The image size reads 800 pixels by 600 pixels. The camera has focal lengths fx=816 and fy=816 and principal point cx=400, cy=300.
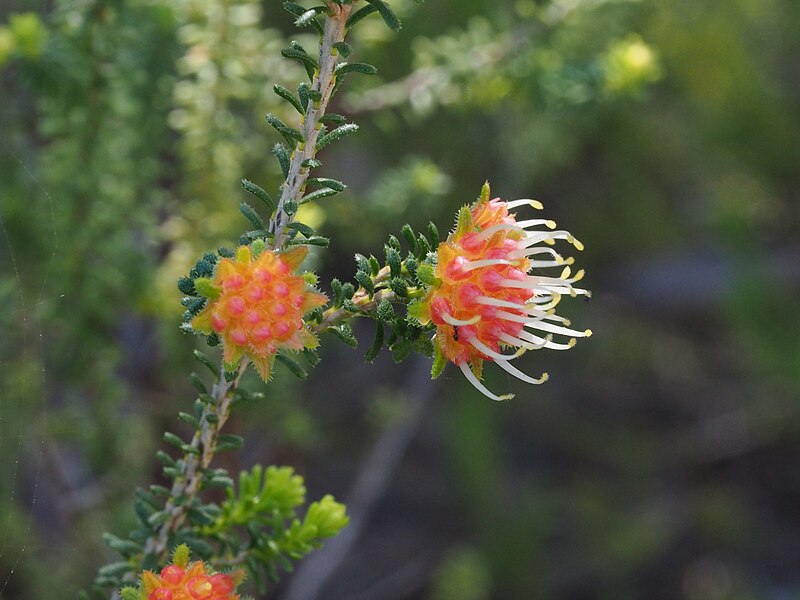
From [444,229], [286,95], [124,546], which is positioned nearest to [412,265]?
[286,95]

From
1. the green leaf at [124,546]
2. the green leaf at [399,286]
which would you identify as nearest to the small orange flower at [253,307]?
the green leaf at [399,286]

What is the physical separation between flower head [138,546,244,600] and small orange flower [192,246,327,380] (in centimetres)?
26

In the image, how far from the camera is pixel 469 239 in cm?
96

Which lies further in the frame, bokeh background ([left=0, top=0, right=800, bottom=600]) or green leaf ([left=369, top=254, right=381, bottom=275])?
bokeh background ([left=0, top=0, right=800, bottom=600])

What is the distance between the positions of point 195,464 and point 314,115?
0.49 metres

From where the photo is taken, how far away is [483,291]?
94cm

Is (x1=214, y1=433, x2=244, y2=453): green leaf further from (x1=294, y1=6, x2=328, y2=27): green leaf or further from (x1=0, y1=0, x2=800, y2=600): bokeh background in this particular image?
(x1=294, y1=6, x2=328, y2=27): green leaf

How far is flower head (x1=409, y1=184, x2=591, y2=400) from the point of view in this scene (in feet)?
3.07

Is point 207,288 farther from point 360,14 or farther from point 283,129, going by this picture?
point 360,14

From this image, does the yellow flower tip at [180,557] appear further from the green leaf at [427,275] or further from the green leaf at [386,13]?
the green leaf at [386,13]

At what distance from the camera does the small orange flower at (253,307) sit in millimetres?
894

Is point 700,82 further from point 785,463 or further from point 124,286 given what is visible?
point 124,286

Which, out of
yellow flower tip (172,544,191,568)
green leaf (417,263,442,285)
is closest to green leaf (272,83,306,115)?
green leaf (417,263,442,285)

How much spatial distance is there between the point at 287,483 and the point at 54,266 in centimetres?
98
